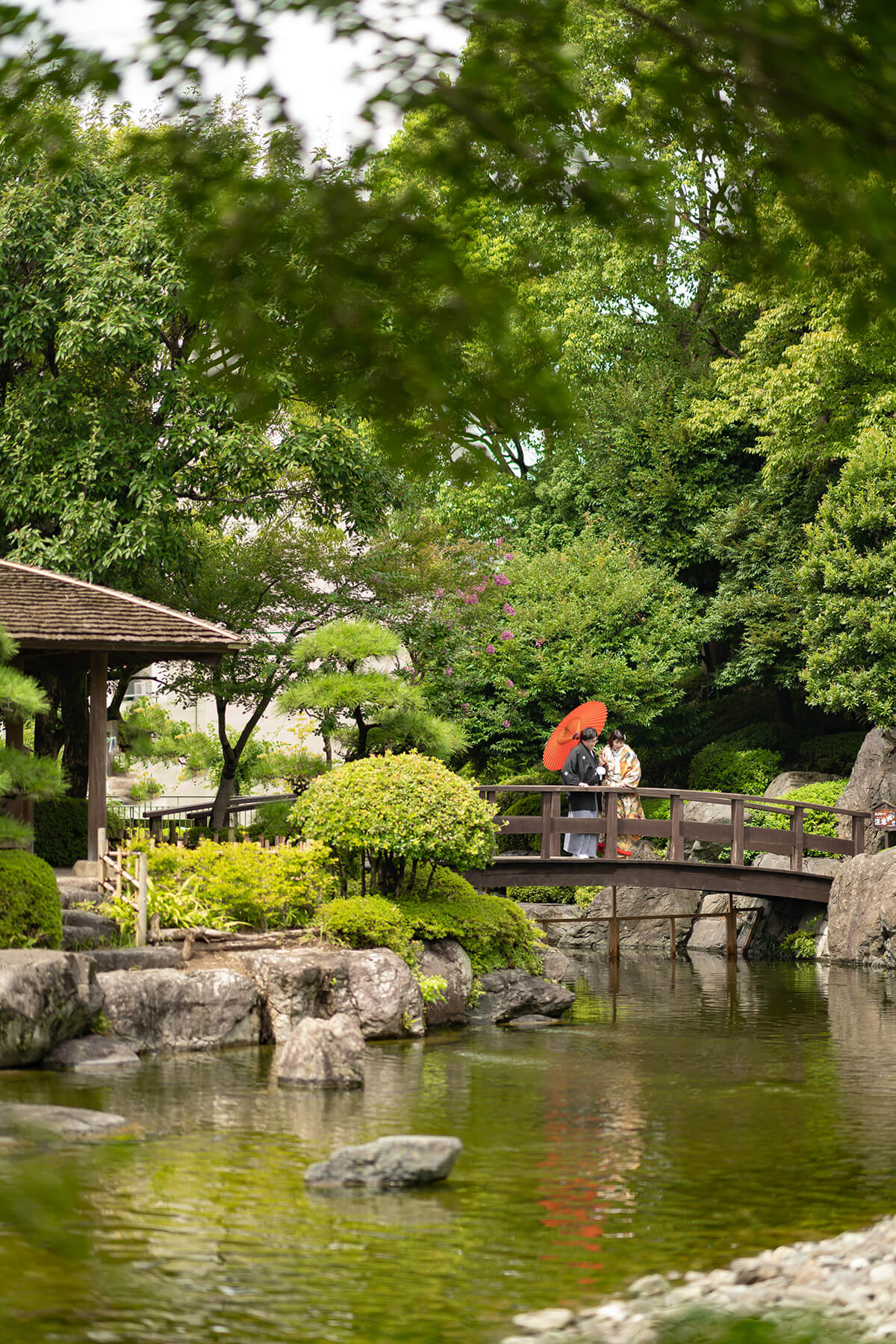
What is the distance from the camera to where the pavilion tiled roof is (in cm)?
1564

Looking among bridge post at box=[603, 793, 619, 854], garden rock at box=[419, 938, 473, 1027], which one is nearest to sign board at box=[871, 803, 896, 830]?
bridge post at box=[603, 793, 619, 854]

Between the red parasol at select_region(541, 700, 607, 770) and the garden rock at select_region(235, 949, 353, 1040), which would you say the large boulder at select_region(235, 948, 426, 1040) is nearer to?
the garden rock at select_region(235, 949, 353, 1040)

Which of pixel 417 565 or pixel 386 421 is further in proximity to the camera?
pixel 417 565

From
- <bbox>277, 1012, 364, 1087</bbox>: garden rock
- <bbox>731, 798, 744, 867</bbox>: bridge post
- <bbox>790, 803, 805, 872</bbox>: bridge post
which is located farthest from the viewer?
<bbox>790, 803, 805, 872</bbox>: bridge post

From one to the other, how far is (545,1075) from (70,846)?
9.33 meters

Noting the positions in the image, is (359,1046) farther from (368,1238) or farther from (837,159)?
(837,159)

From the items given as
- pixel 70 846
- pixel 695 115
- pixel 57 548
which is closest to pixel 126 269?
pixel 57 548

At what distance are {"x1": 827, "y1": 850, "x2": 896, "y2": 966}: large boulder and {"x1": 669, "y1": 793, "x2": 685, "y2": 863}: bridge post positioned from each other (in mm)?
2838

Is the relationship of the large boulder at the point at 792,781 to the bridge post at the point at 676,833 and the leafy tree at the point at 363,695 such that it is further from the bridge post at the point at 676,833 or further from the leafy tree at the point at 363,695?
the leafy tree at the point at 363,695

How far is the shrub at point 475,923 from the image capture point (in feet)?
49.1

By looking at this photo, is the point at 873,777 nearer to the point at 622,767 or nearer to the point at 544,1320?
the point at 622,767

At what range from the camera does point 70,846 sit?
1886 cm

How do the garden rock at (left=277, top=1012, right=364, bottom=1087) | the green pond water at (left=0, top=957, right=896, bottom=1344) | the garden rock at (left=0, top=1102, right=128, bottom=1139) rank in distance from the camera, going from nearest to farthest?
the green pond water at (left=0, top=957, right=896, bottom=1344)
the garden rock at (left=0, top=1102, right=128, bottom=1139)
the garden rock at (left=277, top=1012, right=364, bottom=1087)

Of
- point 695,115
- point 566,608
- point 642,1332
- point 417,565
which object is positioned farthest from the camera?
point 566,608
